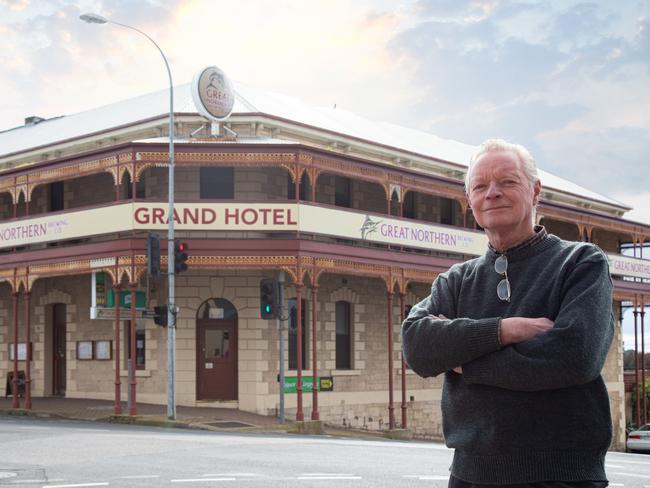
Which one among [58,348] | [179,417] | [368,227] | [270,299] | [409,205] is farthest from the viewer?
[409,205]

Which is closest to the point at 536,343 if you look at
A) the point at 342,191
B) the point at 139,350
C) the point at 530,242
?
the point at 530,242

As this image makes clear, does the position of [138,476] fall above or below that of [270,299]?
below

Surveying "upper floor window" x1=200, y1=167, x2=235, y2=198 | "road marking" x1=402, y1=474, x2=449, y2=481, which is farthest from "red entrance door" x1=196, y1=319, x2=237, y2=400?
"road marking" x1=402, y1=474, x2=449, y2=481

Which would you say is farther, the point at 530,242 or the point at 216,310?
the point at 216,310

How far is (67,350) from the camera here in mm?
30672

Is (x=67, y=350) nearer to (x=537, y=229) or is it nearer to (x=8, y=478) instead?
(x=8, y=478)

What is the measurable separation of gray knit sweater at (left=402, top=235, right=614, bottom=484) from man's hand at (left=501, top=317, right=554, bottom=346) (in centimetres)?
2

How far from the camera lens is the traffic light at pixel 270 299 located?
23.7 metres

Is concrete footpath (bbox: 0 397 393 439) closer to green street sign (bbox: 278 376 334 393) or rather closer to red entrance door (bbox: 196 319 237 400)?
red entrance door (bbox: 196 319 237 400)

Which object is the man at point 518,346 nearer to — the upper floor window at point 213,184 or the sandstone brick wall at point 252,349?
the sandstone brick wall at point 252,349

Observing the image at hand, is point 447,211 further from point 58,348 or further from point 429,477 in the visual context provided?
point 429,477

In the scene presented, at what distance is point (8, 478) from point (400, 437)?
15.7 metres

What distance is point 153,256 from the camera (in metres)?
23.5

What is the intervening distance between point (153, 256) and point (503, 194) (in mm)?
20526
